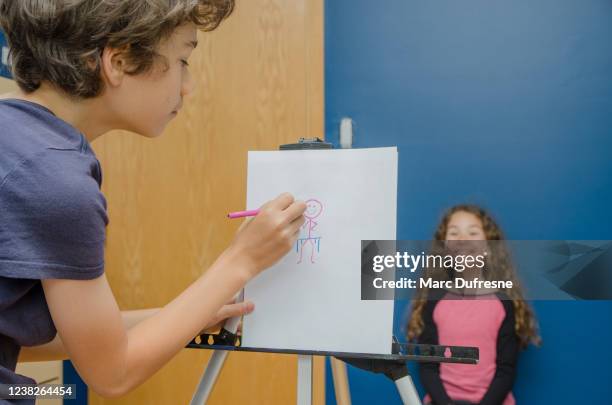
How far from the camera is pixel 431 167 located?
5.81ft

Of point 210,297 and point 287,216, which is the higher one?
point 287,216

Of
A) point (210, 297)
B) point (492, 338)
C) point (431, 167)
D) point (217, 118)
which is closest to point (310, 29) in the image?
point (217, 118)

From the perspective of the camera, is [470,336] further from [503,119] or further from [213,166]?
[213,166]

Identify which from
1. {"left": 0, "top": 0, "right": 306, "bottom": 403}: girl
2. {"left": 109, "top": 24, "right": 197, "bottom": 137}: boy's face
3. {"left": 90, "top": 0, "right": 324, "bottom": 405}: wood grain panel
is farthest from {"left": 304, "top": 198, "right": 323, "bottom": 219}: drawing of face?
{"left": 90, "top": 0, "right": 324, "bottom": 405}: wood grain panel

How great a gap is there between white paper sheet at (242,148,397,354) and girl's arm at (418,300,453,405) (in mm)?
854

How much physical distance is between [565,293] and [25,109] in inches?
64.0

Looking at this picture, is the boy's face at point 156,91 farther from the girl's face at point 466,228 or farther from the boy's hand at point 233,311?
the girl's face at point 466,228

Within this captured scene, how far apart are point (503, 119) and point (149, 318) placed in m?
1.40

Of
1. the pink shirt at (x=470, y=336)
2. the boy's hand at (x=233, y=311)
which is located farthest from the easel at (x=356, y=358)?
the pink shirt at (x=470, y=336)

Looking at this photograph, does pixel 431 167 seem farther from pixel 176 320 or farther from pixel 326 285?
pixel 176 320

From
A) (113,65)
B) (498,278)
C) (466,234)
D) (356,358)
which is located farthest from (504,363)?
(113,65)

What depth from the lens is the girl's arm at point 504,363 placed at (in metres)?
1.54

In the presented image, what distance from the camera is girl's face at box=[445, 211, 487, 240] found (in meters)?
1.71

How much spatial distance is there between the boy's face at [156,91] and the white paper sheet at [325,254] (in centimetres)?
23
